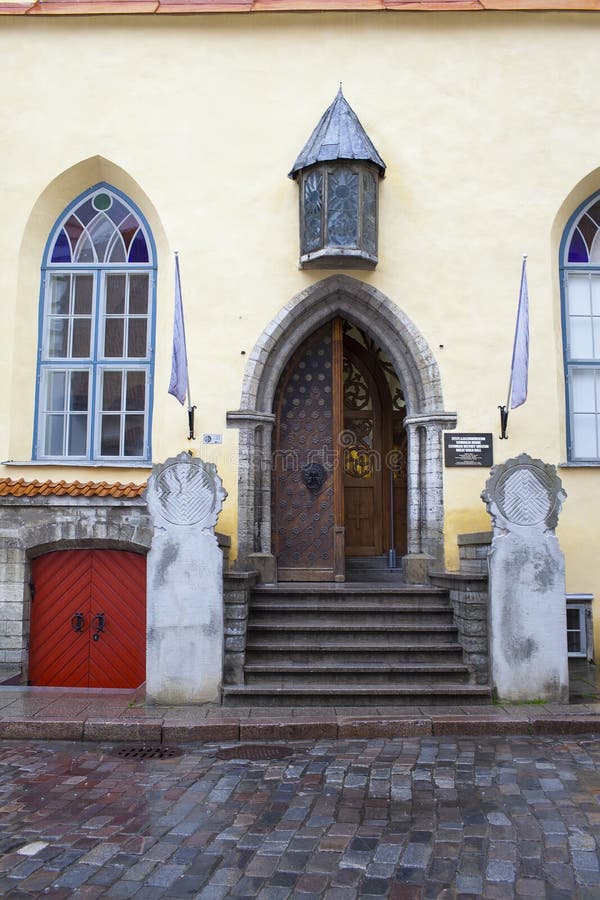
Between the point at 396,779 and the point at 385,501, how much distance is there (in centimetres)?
535

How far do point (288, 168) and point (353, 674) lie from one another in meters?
5.79

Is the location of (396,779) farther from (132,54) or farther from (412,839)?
(132,54)

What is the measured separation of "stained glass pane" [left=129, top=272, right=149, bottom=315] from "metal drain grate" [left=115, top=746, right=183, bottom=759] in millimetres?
5360

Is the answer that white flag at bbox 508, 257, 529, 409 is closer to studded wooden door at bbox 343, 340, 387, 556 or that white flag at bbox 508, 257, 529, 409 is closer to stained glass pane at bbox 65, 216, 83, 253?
studded wooden door at bbox 343, 340, 387, 556

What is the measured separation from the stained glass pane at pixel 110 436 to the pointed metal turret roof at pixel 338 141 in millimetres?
3583

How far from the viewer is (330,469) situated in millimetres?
9484

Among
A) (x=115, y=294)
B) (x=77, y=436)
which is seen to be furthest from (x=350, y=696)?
(x=115, y=294)

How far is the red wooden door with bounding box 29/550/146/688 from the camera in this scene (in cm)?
838

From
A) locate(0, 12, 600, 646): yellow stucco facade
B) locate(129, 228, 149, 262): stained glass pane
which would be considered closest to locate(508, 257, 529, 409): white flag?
locate(0, 12, 600, 646): yellow stucco facade

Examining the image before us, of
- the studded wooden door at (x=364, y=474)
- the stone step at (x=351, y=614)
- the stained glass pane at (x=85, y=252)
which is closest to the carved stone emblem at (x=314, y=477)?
the studded wooden door at (x=364, y=474)

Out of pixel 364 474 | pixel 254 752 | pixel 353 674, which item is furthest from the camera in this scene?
pixel 364 474

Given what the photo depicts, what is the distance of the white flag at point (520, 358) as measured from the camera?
8211mm

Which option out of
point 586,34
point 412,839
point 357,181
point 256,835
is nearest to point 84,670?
point 256,835

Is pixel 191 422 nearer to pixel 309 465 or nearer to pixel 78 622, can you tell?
pixel 309 465
